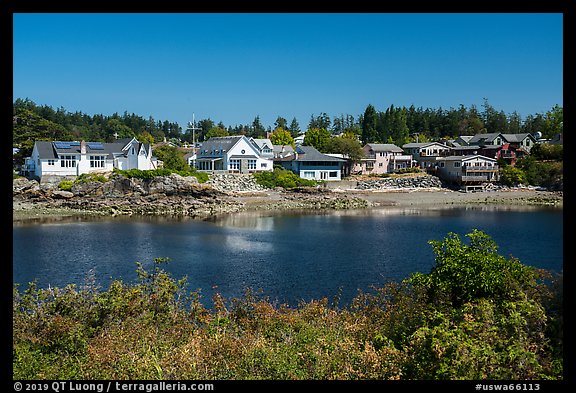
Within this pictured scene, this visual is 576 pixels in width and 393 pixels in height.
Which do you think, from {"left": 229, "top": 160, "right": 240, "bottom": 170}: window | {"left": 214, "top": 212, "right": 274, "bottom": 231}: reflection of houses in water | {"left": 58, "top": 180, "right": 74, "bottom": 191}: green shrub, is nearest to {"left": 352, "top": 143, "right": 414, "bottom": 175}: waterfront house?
{"left": 229, "top": 160, "right": 240, "bottom": 170}: window

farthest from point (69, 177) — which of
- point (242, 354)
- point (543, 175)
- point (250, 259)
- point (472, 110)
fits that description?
point (472, 110)

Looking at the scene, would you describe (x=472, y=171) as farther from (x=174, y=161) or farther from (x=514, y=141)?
(x=174, y=161)

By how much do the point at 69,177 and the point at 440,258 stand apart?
36.4 m

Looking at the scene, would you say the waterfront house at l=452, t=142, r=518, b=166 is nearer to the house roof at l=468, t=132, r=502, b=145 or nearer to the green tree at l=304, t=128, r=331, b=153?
the house roof at l=468, t=132, r=502, b=145

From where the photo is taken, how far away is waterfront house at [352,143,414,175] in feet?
182

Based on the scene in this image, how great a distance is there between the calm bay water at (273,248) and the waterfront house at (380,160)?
20.8m

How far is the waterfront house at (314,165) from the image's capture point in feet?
160

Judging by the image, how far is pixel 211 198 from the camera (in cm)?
3806

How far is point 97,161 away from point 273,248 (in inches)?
949

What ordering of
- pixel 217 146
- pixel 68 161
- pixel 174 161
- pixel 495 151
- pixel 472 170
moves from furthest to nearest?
pixel 495 151, pixel 217 146, pixel 472 170, pixel 174 161, pixel 68 161

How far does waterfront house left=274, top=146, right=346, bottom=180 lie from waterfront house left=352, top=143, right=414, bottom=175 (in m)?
5.79

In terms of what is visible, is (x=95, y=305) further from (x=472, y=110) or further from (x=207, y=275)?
(x=472, y=110)

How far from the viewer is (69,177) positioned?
3900cm

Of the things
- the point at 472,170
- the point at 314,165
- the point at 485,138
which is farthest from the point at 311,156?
the point at 485,138
